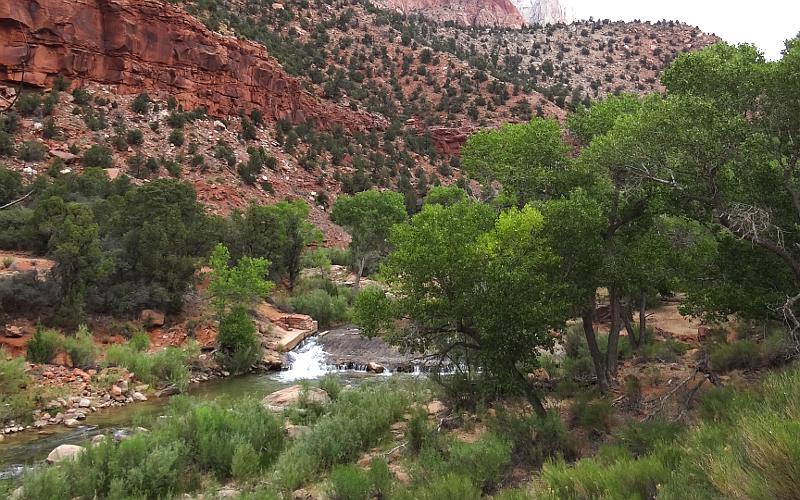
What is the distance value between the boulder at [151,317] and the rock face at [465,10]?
12957 cm

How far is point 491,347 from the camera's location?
9336 millimetres

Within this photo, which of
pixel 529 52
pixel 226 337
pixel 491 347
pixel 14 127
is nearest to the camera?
pixel 491 347

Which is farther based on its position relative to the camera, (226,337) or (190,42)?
(190,42)

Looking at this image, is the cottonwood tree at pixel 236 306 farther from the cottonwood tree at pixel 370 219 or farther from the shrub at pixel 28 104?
the shrub at pixel 28 104

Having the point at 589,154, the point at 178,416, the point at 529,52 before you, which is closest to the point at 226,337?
the point at 178,416

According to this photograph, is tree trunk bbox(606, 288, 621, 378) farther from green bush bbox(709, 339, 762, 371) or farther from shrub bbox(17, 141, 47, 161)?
shrub bbox(17, 141, 47, 161)

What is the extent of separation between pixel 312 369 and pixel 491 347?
490 inches

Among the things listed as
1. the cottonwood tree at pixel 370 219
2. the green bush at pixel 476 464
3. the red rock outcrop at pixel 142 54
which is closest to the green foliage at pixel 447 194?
the cottonwood tree at pixel 370 219

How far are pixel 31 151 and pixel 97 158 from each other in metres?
3.42

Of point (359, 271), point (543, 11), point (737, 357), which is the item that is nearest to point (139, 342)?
point (359, 271)

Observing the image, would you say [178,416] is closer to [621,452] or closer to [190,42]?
[621,452]

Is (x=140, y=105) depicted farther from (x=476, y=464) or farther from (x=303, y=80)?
(x=476, y=464)

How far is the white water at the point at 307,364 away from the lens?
1936 cm

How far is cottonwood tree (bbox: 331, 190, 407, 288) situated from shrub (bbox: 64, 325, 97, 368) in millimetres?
17682
